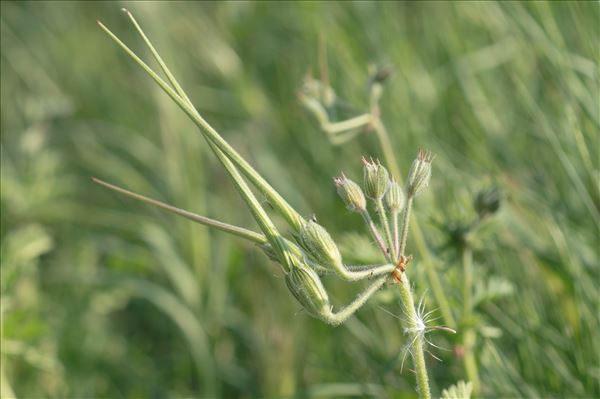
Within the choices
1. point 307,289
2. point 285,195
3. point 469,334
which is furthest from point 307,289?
point 285,195

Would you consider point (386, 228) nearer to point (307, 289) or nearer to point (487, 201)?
point (307, 289)

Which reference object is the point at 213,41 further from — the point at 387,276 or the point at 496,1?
the point at 387,276

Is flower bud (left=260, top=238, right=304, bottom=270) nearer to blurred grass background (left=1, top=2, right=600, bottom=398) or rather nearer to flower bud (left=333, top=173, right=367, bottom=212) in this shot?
flower bud (left=333, top=173, right=367, bottom=212)

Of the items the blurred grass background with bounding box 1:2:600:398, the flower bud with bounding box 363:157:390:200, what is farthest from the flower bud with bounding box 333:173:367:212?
the blurred grass background with bounding box 1:2:600:398

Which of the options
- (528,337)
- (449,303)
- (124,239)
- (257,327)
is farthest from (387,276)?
(124,239)

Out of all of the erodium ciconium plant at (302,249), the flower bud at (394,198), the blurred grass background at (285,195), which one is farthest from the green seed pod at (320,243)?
the blurred grass background at (285,195)

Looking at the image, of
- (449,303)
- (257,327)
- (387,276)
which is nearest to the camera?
(387,276)

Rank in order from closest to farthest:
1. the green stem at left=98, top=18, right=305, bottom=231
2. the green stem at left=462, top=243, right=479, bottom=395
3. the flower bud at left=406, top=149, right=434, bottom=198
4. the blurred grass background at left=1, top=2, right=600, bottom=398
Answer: the green stem at left=98, top=18, right=305, bottom=231
the flower bud at left=406, top=149, right=434, bottom=198
the green stem at left=462, top=243, right=479, bottom=395
the blurred grass background at left=1, top=2, right=600, bottom=398
